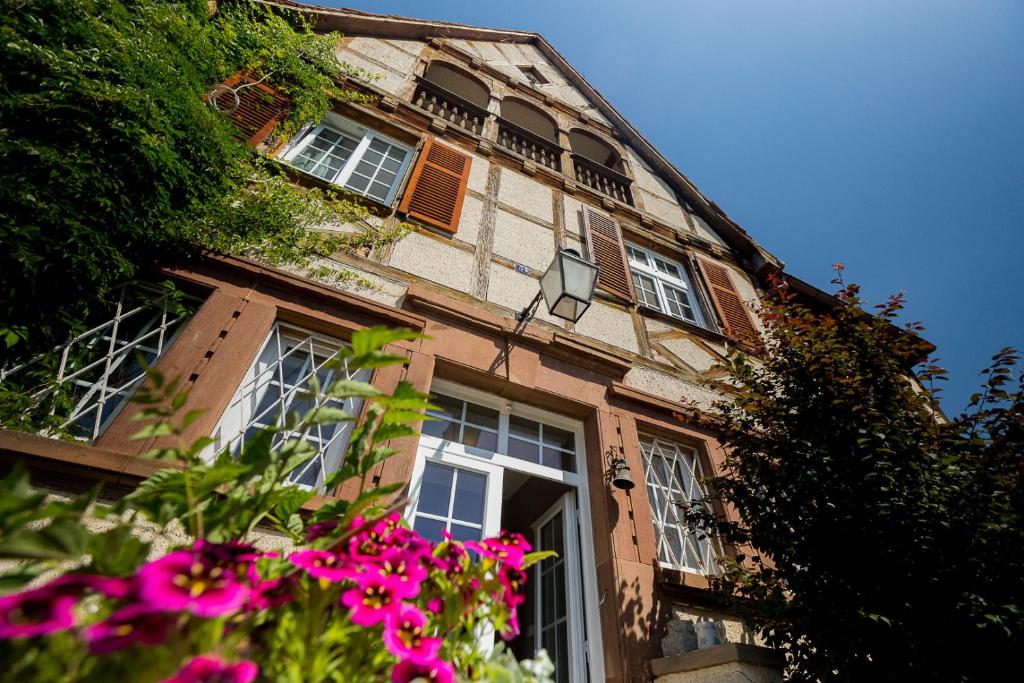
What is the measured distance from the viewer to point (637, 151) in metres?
9.10

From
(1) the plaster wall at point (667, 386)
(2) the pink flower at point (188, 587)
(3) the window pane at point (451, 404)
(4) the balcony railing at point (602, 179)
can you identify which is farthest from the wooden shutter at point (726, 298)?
(2) the pink flower at point (188, 587)

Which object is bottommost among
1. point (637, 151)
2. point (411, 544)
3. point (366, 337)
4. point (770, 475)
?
point (411, 544)

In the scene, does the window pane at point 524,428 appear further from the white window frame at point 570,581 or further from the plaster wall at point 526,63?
the plaster wall at point 526,63

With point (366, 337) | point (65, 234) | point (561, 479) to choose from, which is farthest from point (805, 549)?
point (65, 234)

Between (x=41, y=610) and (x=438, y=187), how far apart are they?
475 centimetres

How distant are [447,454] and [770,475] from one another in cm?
200

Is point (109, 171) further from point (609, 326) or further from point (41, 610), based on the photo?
point (609, 326)

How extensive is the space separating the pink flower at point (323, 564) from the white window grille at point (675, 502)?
270cm

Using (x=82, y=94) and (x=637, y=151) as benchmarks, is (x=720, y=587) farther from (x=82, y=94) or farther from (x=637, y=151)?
(x=637, y=151)

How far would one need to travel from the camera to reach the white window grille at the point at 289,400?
8.91ft

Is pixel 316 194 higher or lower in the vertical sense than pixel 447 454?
higher

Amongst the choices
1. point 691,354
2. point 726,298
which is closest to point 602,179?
point 726,298

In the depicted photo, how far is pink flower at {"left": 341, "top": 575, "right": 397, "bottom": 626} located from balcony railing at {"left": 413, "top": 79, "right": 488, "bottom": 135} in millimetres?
6460

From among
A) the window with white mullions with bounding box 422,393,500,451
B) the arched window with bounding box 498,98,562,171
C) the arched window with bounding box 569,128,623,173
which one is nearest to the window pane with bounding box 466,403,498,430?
the window with white mullions with bounding box 422,393,500,451
